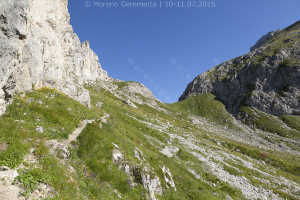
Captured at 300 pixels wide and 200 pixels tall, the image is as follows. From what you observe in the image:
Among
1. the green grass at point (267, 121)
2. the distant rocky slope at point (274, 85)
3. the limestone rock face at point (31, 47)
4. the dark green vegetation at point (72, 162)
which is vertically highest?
the distant rocky slope at point (274, 85)

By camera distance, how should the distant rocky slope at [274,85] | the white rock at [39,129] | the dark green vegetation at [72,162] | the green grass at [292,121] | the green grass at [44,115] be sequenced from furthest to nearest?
the distant rocky slope at [274,85] < the green grass at [292,121] < the green grass at [44,115] < the white rock at [39,129] < the dark green vegetation at [72,162]

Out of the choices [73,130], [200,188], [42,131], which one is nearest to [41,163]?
[42,131]

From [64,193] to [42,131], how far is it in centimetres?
693

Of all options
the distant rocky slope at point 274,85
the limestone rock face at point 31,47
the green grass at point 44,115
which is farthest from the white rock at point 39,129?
the distant rocky slope at point 274,85

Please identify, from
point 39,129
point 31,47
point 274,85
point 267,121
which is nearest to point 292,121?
point 267,121

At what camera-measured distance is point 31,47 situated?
24469 mm

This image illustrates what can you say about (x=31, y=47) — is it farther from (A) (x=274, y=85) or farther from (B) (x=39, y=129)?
(A) (x=274, y=85)

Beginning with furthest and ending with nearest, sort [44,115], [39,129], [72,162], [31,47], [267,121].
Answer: [267,121]
[31,47]
[44,115]
[39,129]
[72,162]

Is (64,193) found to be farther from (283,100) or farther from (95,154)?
(283,100)

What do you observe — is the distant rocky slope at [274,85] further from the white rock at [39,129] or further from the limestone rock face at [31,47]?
the white rock at [39,129]

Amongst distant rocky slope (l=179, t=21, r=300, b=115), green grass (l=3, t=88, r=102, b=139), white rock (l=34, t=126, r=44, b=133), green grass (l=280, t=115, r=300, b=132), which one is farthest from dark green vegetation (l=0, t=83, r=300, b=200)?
distant rocky slope (l=179, t=21, r=300, b=115)

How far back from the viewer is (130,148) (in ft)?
68.4

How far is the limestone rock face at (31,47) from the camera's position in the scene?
1628 cm

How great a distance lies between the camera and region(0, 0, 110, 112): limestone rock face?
53.4 feet
